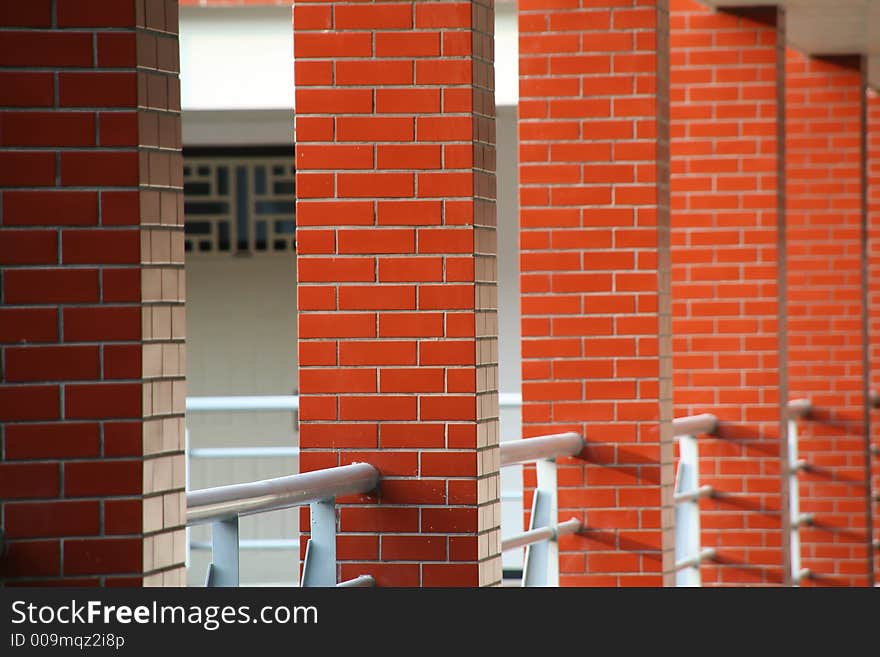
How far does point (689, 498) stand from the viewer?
7617 millimetres

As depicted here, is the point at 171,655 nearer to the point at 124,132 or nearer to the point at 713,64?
the point at 124,132

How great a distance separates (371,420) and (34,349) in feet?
5.59

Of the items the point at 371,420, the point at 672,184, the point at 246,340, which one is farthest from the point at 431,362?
the point at 246,340

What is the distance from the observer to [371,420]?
4902 mm

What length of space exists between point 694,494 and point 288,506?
3.65m

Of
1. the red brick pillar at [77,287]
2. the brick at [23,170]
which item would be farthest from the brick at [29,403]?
the brick at [23,170]

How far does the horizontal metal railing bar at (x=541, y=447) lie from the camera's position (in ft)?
18.7

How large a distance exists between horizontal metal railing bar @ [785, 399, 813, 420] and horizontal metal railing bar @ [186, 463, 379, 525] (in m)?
5.05

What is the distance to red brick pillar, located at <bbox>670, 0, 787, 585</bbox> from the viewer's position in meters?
8.05

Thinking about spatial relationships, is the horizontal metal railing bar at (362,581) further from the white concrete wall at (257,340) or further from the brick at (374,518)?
the white concrete wall at (257,340)

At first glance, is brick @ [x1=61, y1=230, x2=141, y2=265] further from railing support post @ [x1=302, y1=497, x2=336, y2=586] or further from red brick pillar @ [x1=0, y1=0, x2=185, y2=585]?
railing support post @ [x1=302, y1=497, x2=336, y2=586]

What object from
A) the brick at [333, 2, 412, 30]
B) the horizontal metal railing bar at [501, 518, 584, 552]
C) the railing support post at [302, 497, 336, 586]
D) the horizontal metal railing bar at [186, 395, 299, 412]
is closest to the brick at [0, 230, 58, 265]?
the railing support post at [302, 497, 336, 586]

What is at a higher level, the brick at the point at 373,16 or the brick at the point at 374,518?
the brick at the point at 373,16

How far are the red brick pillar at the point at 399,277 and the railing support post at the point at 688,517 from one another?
9.08 ft
